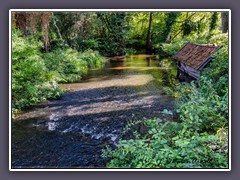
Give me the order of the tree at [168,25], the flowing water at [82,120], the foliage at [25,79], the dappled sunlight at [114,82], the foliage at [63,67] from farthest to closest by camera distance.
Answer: the tree at [168,25] < the foliage at [63,67] < the dappled sunlight at [114,82] < the foliage at [25,79] < the flowing water at [82,120]

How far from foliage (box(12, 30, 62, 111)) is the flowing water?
44 centimetres

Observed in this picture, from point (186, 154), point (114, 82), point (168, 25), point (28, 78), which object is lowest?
point (186, 154)

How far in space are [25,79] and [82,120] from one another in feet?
10.0

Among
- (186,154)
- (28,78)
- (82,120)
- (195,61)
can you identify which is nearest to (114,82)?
(195,61)

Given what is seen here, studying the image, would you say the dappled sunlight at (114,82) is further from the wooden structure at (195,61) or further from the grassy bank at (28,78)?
the wooden structure at (195,61)

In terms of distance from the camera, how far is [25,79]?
378 inches

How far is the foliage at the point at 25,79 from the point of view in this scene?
28.9 feet

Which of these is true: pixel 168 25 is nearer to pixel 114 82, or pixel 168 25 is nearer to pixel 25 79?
pixel 114 82

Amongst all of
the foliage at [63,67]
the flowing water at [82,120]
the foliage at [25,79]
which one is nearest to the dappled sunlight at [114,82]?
the flowing water at [82,120]

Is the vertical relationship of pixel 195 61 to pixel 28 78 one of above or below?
above

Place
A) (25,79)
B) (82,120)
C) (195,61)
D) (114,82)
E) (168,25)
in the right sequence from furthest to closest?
(168,25), (114,82), (195,61), (25,79), (82,120)

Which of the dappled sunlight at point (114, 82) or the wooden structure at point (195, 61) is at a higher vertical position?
the wooden structure at point (195, 61)

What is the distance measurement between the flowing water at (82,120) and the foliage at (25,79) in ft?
1.43
